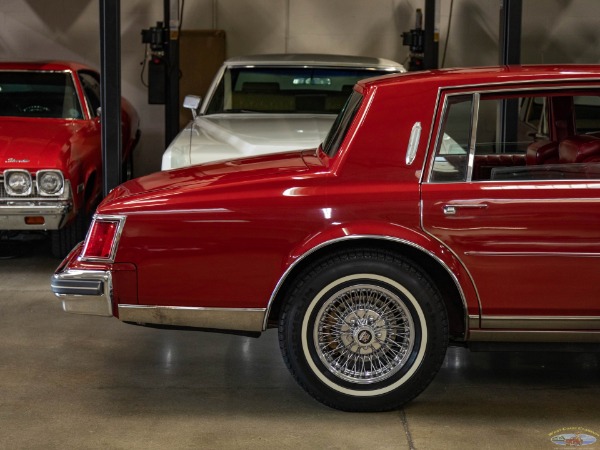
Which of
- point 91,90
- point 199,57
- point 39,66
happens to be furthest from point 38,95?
point 199,57

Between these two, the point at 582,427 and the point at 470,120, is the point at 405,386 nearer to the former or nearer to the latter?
the point at 582,427

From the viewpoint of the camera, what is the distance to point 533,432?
4363mm

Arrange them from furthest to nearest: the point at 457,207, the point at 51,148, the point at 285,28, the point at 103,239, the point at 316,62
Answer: the point at 285,28, the point at 316,62, the point at 51,148, the point at 103,239, the point at 457,207

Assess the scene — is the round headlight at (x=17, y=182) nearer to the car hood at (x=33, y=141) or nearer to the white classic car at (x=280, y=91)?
the car hood at (x=33, y=141)

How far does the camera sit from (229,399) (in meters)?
4.82

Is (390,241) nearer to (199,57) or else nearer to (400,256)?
(400,256)

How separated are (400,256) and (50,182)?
12.6ft

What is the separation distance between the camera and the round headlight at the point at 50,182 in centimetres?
748

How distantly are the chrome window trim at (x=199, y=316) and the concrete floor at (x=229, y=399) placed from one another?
1.41 ft

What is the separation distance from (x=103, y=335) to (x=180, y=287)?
1709mm

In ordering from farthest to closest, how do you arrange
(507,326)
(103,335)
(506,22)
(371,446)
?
(506,22) → (103,335) → (507,326) → (371,446)

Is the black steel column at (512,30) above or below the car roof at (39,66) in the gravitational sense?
above

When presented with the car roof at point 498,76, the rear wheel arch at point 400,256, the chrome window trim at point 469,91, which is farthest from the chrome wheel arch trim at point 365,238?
the car roof at point 498,76

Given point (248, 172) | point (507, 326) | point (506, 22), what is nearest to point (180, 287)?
point (248, 172)
